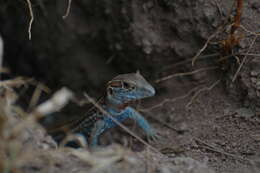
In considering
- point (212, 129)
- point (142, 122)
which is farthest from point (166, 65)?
point (212, 129)

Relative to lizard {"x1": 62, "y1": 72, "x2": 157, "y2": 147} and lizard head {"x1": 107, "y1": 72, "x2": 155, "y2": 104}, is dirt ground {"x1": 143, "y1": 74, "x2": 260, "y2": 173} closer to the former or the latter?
lizard {"x1": 62, "y1": 72, "x2": 157, "y2": 147}

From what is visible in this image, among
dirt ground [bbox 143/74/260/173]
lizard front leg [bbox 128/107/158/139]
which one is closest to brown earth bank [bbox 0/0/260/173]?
dirt ground [bbox 143/74/260/173]

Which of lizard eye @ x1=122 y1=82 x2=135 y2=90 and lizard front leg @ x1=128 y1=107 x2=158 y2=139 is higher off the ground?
lizard eye @ x1=122 y1=82 x2=135 y2=90

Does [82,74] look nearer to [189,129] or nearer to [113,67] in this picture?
[113,67]

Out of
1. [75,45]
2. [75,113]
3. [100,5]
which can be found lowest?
[75,113]

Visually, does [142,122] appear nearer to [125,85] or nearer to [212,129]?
[125,85]

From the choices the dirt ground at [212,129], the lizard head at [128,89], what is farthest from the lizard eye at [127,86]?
the dirt ground at [212,129]

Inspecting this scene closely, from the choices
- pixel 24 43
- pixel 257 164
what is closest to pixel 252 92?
pixel 257 164
